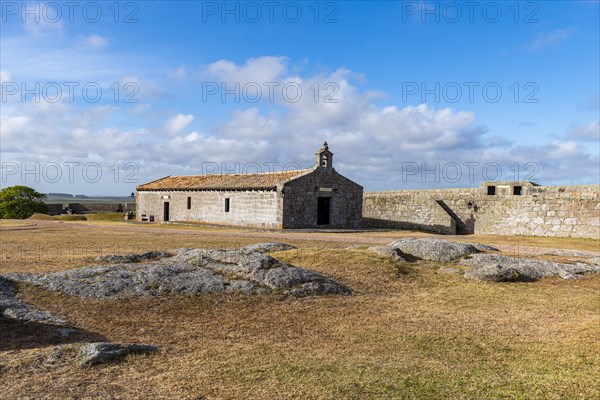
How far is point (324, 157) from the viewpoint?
34.1 m

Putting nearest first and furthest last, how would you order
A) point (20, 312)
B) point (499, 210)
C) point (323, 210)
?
point (20, 312) < point (499, 210) < point (323, 210)

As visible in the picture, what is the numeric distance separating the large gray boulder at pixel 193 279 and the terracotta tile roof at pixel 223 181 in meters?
20.0

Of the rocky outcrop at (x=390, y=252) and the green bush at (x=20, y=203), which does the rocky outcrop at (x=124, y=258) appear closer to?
the rocky outcrop at (x=390, y=252)

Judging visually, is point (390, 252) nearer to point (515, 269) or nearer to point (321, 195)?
→ point (515, 269)

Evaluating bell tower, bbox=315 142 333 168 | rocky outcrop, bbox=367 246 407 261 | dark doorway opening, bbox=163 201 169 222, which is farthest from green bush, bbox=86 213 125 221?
rocky outcrop, bbox=367 246 407 261

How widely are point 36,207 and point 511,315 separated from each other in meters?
50.8

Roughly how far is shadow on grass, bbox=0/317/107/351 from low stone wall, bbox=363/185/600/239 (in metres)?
23.6

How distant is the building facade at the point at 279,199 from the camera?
106 feet

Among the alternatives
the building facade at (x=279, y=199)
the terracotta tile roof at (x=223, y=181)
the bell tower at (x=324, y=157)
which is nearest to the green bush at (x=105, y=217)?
the terracotta tile roof at (x=223, y=181)

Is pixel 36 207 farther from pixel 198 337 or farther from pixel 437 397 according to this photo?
pixel 437 397

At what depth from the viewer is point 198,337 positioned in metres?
7.84

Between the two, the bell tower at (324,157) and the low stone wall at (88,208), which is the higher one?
the bell tower at (324,157)

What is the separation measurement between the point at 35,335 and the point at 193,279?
3.76 meters

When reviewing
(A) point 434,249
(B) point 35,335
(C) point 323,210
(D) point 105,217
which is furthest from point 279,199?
(B) point 35,335
